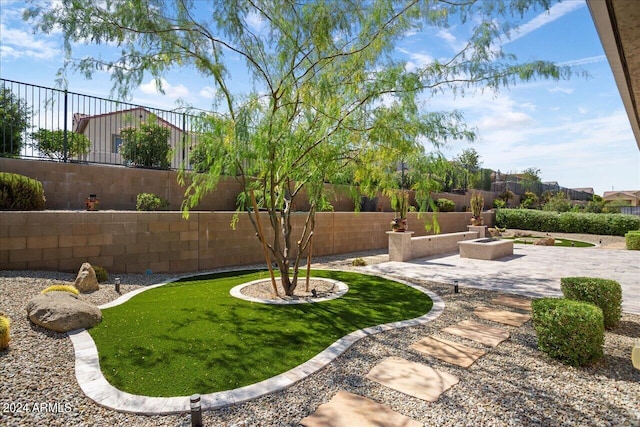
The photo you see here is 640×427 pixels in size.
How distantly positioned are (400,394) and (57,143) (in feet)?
33.1

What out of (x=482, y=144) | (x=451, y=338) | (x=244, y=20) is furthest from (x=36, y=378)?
(x=482, y=144)

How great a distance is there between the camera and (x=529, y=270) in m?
10.2

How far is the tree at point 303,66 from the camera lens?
5289 millimetres

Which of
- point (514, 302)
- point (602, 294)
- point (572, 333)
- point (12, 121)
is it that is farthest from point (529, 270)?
point (12, 121)

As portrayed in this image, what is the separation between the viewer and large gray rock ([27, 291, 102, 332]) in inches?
171


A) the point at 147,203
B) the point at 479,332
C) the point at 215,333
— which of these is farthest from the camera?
the point at 147,203

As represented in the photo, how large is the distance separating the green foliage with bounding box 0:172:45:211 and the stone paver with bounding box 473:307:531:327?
8.79m

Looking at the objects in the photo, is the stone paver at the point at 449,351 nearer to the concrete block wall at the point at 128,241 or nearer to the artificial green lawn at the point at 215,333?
the artificial green lawn at the point at 215,333

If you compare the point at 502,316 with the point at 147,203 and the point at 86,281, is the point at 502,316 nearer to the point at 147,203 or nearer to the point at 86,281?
the point at 86,281

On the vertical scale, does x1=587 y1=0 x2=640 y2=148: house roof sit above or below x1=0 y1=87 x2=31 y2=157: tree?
below

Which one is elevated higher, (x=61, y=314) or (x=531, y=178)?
(x=531, y=178)

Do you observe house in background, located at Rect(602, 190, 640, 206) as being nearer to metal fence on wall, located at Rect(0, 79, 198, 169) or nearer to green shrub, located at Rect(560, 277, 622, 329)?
green shrub, located at Rect(560, 277, 622, 329)

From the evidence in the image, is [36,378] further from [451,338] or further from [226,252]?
[226,252]

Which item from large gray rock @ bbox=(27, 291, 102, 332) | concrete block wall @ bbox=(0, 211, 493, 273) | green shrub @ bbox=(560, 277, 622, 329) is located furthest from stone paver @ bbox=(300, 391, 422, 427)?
concrete block wall @ bbox=(0, 211, 493, 273)
